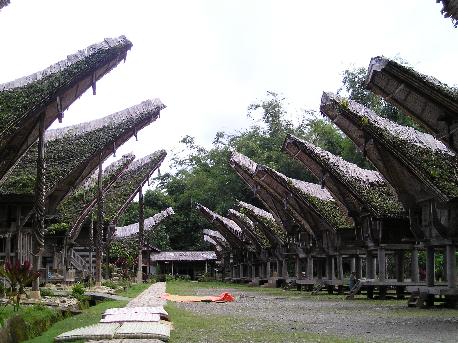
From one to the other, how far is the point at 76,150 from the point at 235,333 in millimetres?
16608

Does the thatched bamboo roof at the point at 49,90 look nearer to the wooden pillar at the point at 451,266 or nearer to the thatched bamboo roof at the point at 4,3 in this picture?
the thatched bamboo roof at the point at 4,3

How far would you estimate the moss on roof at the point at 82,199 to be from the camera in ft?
106

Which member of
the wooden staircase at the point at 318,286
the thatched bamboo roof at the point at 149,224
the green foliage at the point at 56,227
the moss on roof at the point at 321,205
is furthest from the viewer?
the thatched bamboo roof at the point at 149,224

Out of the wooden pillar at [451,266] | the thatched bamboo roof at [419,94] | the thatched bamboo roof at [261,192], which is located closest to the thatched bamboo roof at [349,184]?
the wooden pillar at [451,266]

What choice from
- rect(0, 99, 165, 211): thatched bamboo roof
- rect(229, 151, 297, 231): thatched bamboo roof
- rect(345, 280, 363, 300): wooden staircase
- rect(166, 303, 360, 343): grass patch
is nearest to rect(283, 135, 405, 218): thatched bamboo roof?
rect(345, 280, 363, 300): wooden staircase

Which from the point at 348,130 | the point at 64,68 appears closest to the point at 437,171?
the point at 348,130

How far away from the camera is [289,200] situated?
30.9 metres

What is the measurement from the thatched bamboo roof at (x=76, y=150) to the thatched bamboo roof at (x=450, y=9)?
1657cm

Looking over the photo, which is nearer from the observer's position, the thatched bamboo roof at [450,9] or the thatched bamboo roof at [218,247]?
the thatched bamboo roof at [450,9]

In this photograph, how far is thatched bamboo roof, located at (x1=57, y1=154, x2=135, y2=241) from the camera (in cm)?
3231

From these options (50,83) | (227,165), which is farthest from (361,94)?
(50,83)

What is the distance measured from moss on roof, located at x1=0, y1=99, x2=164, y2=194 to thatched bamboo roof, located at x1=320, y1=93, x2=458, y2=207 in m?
9.07

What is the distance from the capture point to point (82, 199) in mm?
34000

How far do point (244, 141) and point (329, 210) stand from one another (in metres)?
35.4
